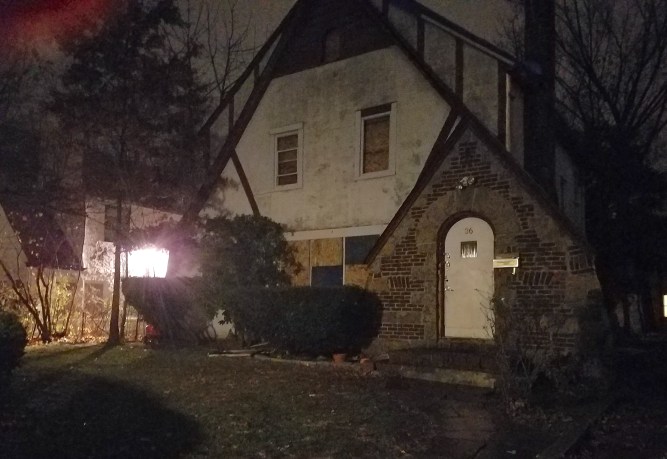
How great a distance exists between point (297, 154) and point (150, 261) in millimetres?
4124

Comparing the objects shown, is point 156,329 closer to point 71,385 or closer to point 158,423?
point 71,385

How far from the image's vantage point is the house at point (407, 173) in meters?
11.4

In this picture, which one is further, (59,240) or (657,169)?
(657,169)

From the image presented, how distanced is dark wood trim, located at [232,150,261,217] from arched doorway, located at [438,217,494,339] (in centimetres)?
519

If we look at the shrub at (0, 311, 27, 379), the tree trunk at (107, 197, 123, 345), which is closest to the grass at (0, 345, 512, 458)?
the shrub at (0, 311, 27, 379)

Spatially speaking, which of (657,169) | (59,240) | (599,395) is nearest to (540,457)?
(599,395)

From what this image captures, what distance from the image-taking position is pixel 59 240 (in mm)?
16797

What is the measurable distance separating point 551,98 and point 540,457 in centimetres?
919

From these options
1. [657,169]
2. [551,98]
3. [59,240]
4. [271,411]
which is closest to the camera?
[271,411]

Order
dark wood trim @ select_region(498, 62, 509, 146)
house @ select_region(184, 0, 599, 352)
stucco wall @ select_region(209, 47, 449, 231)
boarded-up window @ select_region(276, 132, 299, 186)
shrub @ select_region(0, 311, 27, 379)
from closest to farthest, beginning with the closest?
shrub @ select_region(0, 311, 27, 379)
house @ select_region(184, 0, 599, 352)
dark wood trim @ select_region(498, 62, 509, 146)
stucco wall @ select_region(209, 47, 449, 231)
boarded-up window @ select_region(276, 132, 299, 186)

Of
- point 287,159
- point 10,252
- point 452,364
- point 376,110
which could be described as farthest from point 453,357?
point 10,252

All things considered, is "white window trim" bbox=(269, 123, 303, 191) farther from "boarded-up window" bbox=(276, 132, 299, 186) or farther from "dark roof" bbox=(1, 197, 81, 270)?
"dark roof" bbox=(1, 197, 81, 270)

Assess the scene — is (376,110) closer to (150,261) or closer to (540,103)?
(540,103)

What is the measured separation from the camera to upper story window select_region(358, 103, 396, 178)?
45.4 feet
